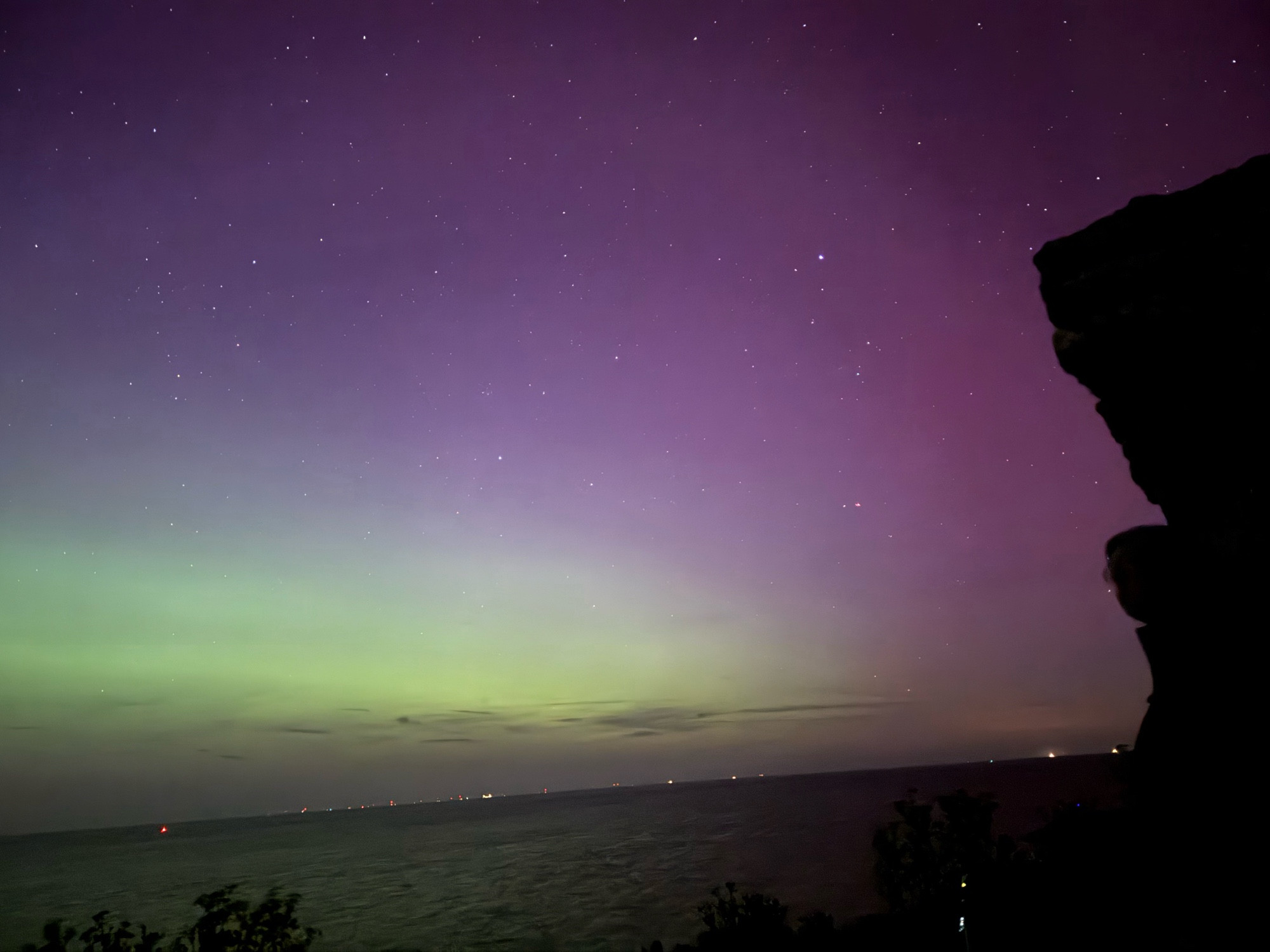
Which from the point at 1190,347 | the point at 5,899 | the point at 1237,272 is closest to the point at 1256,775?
the point at 1190,347

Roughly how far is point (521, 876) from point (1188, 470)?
62416mm

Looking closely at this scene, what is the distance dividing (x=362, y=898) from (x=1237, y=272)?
210 ft

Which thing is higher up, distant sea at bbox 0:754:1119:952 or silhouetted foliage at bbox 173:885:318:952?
silhouetted foliage at bbox 173:885:318:952

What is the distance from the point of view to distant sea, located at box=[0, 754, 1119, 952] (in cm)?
3612

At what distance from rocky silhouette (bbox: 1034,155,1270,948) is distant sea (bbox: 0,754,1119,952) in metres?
14.3

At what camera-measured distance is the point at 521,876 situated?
5984cm

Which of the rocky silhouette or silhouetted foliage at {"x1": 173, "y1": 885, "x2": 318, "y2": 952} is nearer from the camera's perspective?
the rocky silhouette

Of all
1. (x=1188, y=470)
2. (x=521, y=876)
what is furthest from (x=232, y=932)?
(x=521, y=876)

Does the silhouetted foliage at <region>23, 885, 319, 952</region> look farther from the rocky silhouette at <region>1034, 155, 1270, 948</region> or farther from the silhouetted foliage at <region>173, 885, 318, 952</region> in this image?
the rocky silhouette at <region>1034, 155, 1270, 948</region>

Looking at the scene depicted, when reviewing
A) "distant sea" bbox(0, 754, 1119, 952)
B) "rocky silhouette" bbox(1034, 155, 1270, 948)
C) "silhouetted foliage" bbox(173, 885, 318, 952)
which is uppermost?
"rocky silhouette" bbox(1034, 155, 1270, 948)

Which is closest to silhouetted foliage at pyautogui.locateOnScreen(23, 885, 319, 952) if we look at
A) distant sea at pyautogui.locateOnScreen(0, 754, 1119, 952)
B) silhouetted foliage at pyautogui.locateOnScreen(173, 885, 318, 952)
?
silhouetted foliage at pyautogui.locateOnScreen(173, 885, 318, 952)

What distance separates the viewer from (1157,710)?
464 inches

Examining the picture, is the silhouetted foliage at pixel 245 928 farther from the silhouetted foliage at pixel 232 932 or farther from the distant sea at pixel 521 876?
the distant sea at pixel 521 876

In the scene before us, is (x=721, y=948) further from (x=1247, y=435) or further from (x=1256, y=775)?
(x=1247, y=435)
